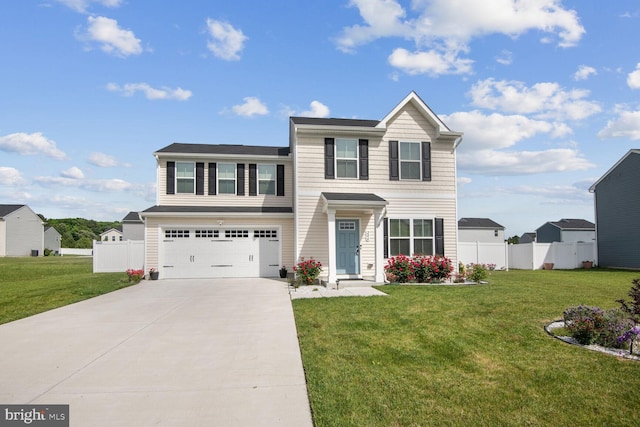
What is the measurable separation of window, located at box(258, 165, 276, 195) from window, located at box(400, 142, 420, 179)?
5996 mm

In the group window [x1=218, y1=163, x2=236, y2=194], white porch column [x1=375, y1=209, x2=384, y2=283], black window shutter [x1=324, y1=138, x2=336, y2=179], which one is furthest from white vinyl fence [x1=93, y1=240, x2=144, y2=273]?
white porch column [x1=375, y1=209, x2=384, y2=283]

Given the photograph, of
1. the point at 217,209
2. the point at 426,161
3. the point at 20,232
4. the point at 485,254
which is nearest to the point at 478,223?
the point at 485,254

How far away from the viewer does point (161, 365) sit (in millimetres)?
5445

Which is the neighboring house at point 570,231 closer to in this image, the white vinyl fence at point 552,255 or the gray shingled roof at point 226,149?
the white vinyl fence at point 552,255

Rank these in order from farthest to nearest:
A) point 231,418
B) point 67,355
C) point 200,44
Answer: point 200,44 → point 67,355 → point 231,418

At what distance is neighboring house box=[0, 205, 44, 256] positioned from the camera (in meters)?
42.2

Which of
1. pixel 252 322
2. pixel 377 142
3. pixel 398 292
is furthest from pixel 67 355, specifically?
pixel 377 142

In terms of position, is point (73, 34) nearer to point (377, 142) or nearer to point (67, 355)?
point (67, 355)

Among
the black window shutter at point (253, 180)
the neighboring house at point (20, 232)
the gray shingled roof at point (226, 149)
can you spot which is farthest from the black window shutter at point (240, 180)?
the neighboring house at point (20, 232)

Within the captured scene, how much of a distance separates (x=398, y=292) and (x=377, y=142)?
6735 mm

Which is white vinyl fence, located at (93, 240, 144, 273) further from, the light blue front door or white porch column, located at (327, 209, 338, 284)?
white porch column, located at (327, 209, 338, 284)

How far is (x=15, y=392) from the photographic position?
4488 millimetres

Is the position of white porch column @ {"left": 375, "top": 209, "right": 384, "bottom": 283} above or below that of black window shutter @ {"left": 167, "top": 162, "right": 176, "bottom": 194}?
below

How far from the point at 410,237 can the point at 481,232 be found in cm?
2553
